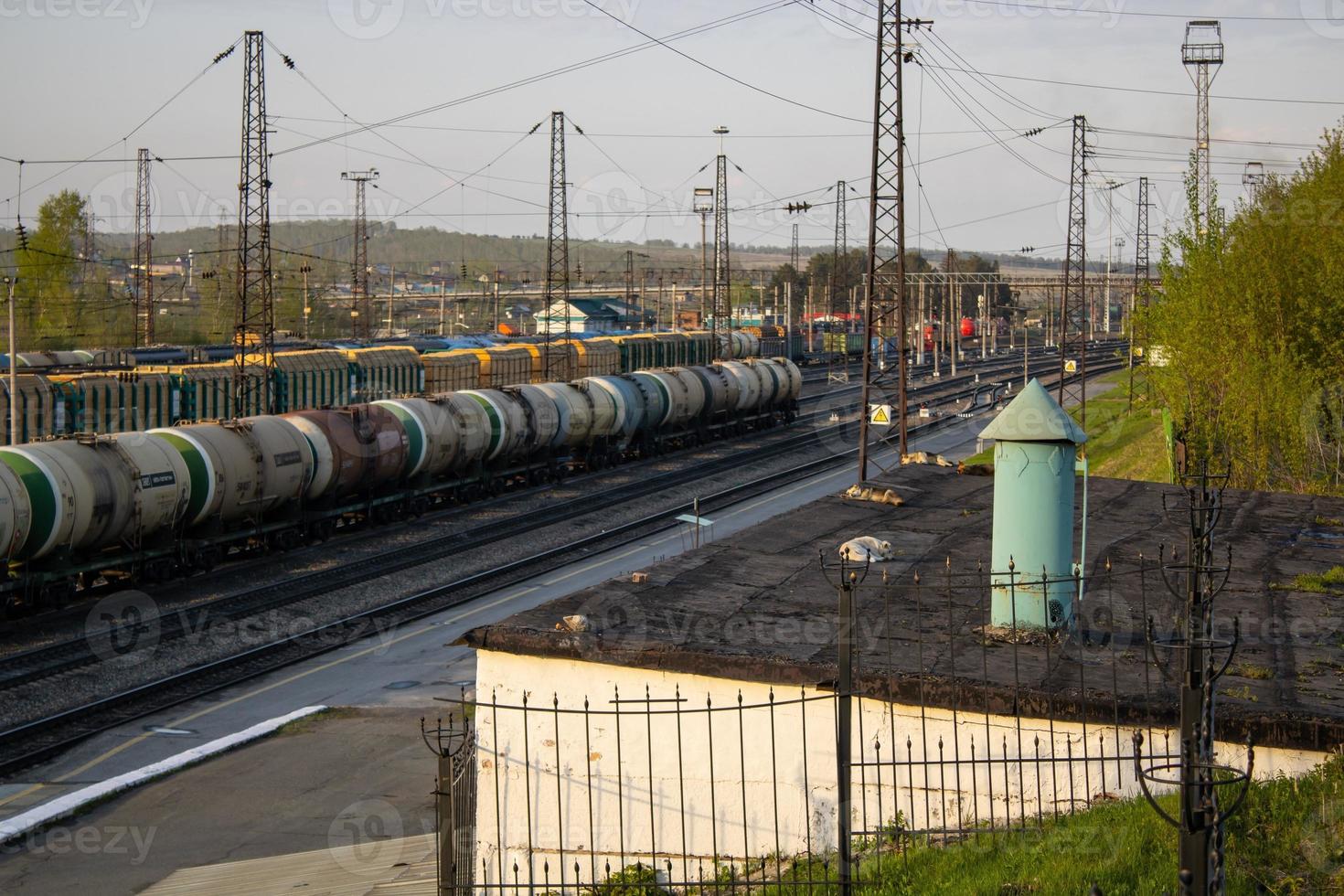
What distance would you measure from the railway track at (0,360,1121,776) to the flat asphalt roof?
8.52 meters

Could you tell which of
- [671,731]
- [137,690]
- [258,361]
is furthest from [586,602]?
[258,361]

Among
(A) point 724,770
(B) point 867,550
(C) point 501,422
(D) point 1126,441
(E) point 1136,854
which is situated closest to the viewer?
(E) point 1136,854

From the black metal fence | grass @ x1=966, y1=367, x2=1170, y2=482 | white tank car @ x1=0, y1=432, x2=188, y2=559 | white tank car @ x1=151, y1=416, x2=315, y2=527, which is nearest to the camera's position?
the black metal fence

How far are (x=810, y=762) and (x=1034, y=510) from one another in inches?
130

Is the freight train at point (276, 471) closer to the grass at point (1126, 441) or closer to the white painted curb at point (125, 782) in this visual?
the white painted curb at point (125, 782)

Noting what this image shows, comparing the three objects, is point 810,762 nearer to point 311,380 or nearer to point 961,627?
point 961,627

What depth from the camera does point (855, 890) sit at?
793cm

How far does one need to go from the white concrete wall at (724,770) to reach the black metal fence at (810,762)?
0.05 feet

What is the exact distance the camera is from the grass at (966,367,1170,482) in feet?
123

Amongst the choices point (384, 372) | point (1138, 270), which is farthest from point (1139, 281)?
point (384, 372)

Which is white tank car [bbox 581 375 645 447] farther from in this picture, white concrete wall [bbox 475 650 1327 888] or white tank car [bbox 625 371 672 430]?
white concrete wall [bbox 475 650 1327 888]

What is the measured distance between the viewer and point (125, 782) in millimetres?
13977

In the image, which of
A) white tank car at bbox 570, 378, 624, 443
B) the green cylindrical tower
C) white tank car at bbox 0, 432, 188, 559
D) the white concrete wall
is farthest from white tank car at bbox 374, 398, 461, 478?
the green cylindrical tower

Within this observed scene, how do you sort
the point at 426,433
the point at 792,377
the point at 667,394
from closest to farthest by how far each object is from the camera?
the point at 426,433 → the point at 667,394 → the point at 792,377
